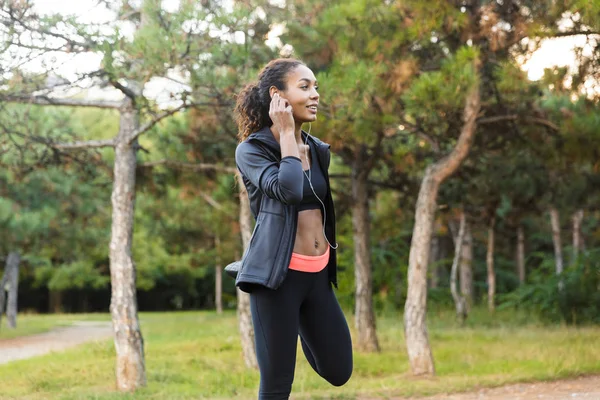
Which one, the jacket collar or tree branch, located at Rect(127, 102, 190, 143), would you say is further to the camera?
tree branch, located at Rect(127, 102, 190, 143)

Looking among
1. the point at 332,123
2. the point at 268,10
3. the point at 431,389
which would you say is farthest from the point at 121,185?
the point at 431,389

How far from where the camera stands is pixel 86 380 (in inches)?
352

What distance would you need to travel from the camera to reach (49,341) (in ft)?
52.1

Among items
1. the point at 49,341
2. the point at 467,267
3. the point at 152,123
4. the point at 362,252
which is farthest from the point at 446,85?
the point at 467,267

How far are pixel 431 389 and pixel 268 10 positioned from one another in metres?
5.24

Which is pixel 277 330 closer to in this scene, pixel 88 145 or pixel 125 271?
pixel 125 271

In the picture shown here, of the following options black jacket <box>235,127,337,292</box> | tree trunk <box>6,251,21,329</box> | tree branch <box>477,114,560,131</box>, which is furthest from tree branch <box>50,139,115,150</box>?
tree trunk <box>6,251,21,329</box>

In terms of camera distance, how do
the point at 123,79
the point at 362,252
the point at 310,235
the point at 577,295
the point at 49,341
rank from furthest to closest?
the point at 49,341 < the point at 577,295 < the point at 362,252 < the point at 123,79 < the point at 310,235

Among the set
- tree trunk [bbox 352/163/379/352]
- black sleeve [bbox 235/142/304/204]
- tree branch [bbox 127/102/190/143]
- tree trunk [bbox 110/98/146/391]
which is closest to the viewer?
black sleeve [bbox 235/142/304/204]

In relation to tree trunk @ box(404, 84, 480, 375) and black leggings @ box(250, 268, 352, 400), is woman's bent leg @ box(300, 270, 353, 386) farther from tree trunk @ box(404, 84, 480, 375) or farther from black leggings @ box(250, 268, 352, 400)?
tree trunk @ box(404, 84, 480, 375)

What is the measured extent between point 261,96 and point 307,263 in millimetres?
729

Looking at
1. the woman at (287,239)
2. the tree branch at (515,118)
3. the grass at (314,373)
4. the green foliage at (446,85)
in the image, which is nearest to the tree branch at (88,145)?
the grass at (314,373)

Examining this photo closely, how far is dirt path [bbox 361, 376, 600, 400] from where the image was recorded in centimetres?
686

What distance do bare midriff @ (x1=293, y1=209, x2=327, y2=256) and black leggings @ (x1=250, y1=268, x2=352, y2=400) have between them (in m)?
0.09
